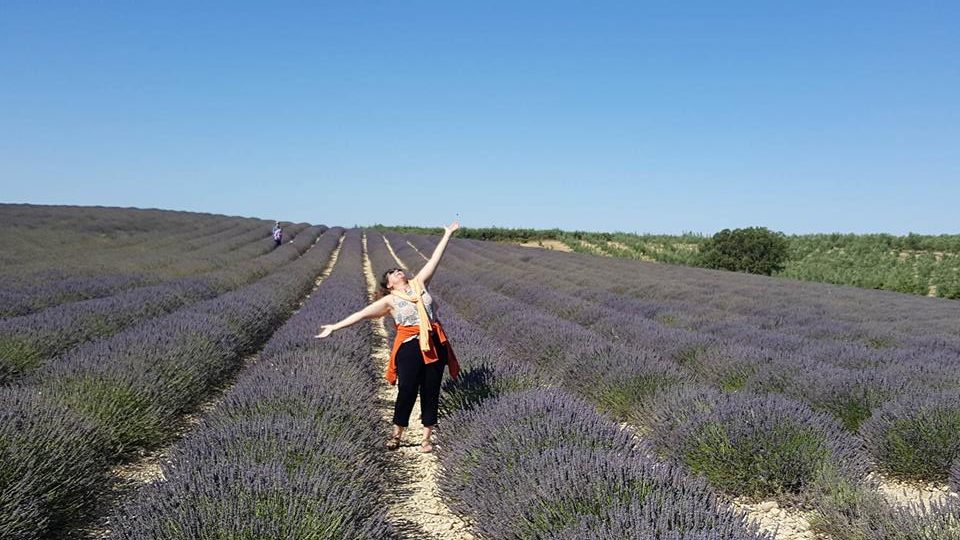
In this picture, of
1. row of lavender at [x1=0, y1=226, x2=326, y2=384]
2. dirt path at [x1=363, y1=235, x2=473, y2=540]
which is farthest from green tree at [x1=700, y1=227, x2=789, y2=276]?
dirt path at [x1=363, y1=235, x2=473, y2=540]

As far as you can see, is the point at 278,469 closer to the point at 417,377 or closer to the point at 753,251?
the point at 417,377

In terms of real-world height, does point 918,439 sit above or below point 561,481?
below

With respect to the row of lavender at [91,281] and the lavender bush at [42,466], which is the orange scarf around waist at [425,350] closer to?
the lavender bush at [42,466]

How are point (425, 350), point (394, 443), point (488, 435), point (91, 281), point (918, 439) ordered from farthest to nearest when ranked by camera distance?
1. point (91, 281)
2. point (394, 443)
3. point (425, 350)
4. point (918, 439)
5. point (488, 435)

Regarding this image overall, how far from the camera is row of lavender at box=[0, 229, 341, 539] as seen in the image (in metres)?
2.80

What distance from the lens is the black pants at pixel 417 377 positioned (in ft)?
13.9

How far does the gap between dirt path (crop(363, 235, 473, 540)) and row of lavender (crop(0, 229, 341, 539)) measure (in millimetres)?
1460

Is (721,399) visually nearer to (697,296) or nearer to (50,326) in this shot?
(50,326)

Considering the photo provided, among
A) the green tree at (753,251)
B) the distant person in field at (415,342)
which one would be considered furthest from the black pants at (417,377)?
the green tree at (753,251)

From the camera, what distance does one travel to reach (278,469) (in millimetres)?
2498

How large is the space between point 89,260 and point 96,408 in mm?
14253

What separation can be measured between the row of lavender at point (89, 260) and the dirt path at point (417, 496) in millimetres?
6132

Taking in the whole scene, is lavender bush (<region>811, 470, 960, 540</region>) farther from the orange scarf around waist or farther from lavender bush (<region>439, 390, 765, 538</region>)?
the orange scarf around waist

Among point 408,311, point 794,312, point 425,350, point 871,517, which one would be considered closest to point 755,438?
point 871,517
